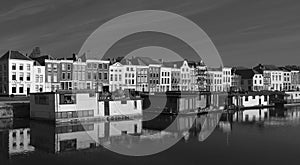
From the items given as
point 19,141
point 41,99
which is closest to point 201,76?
point 41,99

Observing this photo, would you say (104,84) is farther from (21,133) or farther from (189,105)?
(21,133)

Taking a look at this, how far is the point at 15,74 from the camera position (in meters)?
56.8

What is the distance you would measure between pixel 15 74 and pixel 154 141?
3482 centimetres

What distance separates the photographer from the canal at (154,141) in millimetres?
24453

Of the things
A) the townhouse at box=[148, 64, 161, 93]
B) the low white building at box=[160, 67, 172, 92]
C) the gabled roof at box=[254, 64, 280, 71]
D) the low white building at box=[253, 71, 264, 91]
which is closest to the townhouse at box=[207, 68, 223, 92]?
the low white building at box=[253, 71, 264, 91]

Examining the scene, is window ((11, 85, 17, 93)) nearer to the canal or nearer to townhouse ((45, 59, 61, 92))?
townhouse ((45, 59, 61, 92))

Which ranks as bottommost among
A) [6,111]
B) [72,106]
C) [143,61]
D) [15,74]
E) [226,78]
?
[6,111]

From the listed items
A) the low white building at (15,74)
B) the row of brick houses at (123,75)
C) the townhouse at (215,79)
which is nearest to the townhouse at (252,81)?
the row of brick houses at (123,75)

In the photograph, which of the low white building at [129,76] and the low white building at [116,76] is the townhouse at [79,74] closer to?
the low white building at [116,76]

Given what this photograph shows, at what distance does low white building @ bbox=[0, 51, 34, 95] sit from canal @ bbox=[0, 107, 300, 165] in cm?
1306

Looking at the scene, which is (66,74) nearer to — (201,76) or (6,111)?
(6,111)

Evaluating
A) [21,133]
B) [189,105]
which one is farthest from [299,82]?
[21,133]

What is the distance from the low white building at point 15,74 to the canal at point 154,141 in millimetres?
13059

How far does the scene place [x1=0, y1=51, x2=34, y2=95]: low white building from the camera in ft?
185
